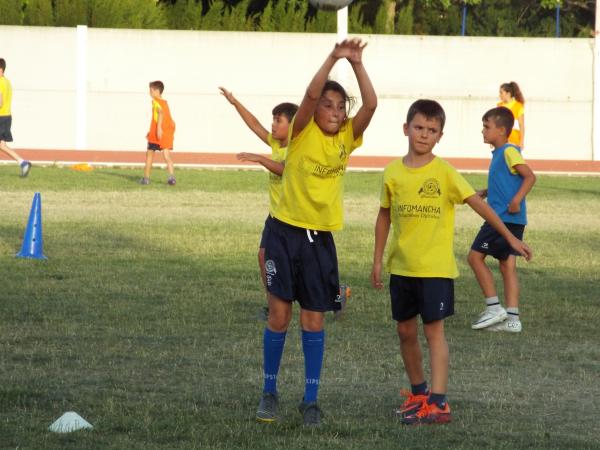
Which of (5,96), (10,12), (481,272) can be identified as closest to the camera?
(481,272)

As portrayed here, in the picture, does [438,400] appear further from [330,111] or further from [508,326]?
[508,326]

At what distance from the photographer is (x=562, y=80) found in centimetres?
3434

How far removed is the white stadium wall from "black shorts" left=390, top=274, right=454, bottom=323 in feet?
90.3

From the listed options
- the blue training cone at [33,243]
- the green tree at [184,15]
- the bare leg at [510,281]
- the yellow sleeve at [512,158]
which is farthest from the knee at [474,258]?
the green tree at [184,15]

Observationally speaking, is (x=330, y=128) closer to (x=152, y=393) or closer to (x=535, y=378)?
(x=152, y=393)

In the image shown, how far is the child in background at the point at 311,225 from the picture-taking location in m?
6.40

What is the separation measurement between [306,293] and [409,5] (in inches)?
1400

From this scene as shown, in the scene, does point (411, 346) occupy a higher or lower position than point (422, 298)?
lower

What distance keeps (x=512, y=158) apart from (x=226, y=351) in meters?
2.86

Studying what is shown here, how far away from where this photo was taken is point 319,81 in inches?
243

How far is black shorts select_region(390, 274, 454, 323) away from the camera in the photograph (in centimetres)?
654

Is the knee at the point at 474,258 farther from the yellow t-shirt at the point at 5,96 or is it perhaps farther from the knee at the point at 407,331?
the yellow t-shirt at the point at 5,96

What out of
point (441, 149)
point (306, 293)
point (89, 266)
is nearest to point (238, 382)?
point (306, 293)

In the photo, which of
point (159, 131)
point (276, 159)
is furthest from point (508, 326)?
point (159, 131)
